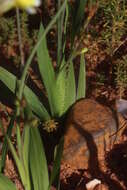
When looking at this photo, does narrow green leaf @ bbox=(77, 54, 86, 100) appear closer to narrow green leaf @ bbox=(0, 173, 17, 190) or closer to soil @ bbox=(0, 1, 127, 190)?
soil @ bbox=(0, 1, 127, 190)

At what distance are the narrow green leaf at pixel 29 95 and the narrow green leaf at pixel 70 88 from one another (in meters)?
0.12

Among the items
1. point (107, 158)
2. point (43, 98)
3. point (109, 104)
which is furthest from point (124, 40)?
point (107, 158)

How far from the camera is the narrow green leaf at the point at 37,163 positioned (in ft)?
4.48

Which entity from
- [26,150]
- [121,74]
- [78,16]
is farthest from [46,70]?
[26,150]

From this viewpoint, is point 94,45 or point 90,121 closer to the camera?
point 90,121

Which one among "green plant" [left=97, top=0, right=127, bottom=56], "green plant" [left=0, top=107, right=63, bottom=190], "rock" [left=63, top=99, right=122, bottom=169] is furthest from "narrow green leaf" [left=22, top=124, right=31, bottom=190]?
"green plant" [left=97, top=0, right=127, bottom=56]

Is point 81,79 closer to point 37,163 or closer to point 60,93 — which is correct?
point 60,93

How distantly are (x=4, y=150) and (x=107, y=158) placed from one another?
27.2 inches

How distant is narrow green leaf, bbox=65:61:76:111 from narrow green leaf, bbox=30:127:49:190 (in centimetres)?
57

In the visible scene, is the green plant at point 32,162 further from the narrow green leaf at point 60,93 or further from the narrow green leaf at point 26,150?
the narrow green leaf at point 60,93

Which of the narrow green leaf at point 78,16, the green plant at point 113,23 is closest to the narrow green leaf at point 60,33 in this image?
the narrow green leaf at point 78,16

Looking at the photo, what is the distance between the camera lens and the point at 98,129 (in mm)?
1990

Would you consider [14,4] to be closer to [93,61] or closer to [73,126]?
[73,126]

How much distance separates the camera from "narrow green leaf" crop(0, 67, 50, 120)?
1.89m
